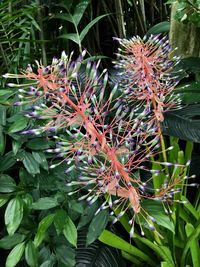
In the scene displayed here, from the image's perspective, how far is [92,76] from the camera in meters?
0.83

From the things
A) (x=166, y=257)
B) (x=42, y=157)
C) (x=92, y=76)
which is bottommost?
(x=166, y=257)

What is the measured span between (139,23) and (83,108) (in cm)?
129

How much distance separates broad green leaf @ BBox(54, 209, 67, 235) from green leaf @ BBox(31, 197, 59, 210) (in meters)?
0.02

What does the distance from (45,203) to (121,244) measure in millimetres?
277

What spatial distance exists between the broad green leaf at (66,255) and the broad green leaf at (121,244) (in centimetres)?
9

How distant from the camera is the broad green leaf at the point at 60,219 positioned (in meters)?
1.01

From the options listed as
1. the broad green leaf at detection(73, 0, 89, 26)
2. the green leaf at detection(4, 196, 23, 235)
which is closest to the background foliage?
the green leaf at detection(4, 196, 23, 235)

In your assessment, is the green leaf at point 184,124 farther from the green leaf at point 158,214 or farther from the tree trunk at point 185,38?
the tree trunk at point 185,38

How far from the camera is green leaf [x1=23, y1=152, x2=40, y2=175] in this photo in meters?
1.08

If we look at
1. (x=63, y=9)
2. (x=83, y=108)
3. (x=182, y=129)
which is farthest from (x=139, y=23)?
(x=83, y=108)

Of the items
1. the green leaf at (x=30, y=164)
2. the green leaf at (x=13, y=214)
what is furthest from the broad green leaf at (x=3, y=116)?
the green leaf at (x=13, y=214)

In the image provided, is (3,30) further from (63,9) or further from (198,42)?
(198,42)

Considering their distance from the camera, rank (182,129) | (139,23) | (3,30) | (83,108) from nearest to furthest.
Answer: (83,108) < (182,129) < (3,30) < (139,23)

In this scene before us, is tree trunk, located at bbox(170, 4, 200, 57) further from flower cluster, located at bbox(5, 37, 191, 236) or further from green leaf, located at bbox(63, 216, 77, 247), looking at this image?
green leaf, located at bbox(63, 216, 77, 247)
